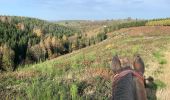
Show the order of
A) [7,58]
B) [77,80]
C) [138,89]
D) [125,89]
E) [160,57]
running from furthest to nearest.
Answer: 1. [7,58]
2. [160,57]
3. [77,80]
4. [138,89]
5. [125,89]

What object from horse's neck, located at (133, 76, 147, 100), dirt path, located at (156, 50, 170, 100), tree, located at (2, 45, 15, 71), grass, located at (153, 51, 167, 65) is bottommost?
tree, located at (2, 45, 15, 71)

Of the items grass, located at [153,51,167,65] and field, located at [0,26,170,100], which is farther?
grass, located at [153,51,167,65]

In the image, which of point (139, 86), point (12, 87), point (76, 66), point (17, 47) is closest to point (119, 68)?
point (139, 86)

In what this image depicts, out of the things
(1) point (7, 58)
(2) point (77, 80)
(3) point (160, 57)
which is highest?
(2) point (77, 80)

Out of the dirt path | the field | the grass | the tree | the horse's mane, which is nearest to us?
the horse's mane

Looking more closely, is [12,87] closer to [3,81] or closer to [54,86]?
[3,81]

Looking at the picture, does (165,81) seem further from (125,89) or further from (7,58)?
(7,58)

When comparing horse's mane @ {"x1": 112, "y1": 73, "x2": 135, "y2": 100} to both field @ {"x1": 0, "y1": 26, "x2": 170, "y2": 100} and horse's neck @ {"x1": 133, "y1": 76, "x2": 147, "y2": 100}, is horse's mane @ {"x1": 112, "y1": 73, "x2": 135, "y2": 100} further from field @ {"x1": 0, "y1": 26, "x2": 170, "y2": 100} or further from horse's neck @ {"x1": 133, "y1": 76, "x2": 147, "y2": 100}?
field @ {"x1": 0, "y1": 26, "x2": 170, "y2": 100}

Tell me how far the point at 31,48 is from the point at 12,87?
144037 millimetres

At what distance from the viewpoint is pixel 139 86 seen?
5.45 metres

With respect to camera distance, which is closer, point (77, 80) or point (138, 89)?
point (138, 89)

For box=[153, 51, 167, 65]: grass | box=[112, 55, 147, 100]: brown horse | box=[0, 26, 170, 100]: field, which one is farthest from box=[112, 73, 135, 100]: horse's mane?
box=[153, 51, 167, 65]: grass

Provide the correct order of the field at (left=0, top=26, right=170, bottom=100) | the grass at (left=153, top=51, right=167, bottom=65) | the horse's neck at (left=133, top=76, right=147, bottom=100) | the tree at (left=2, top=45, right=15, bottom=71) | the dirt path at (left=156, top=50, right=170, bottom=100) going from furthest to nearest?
the tree at (left=2, top=45, right=15, bottom=71)
the grass at (left=153, top=51, right=167, bottom=65)
the dirt path at (left=156, top=50, right=170, bottom=100)
the field at (left=0, top=26, right=170, bottom=100)
the horse's neck at (left=133, top=76, right=147, bottom=100)

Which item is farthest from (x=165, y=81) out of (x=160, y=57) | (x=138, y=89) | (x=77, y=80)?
(x=138, y=89)
